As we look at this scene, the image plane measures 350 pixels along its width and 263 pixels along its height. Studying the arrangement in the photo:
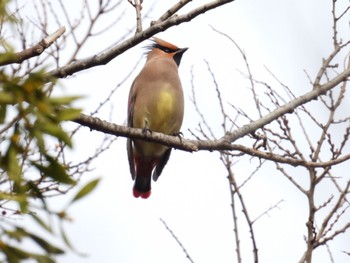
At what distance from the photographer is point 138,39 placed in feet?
10.2

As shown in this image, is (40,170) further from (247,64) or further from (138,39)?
(247,64)

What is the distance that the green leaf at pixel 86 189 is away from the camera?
4.70 ft

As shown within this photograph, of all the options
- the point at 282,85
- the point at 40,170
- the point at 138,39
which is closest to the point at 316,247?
the point at 282,85

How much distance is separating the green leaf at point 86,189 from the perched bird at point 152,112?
3.67 meters

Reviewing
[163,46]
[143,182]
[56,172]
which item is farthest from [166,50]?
[56,172]

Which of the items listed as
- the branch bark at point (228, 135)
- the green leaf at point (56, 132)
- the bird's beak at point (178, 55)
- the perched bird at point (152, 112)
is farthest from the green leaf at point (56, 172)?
the bird's beak at point (178, 55)

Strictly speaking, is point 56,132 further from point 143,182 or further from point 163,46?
point 163,46

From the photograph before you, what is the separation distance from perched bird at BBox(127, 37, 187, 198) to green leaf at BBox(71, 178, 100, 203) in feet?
12.0

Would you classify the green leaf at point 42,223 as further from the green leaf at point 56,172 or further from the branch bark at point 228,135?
the branch bark at point 228,135

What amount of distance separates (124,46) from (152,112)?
2.15 meters

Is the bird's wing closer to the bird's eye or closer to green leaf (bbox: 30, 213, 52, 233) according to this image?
the bird's eye

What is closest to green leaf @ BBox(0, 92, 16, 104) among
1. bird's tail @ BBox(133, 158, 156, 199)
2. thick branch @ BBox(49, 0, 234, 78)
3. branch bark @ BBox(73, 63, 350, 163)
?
thick branch @ BBox(49, 0, 234, 78)

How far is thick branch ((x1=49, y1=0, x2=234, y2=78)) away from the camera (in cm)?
305

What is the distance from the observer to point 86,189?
1460 mm
